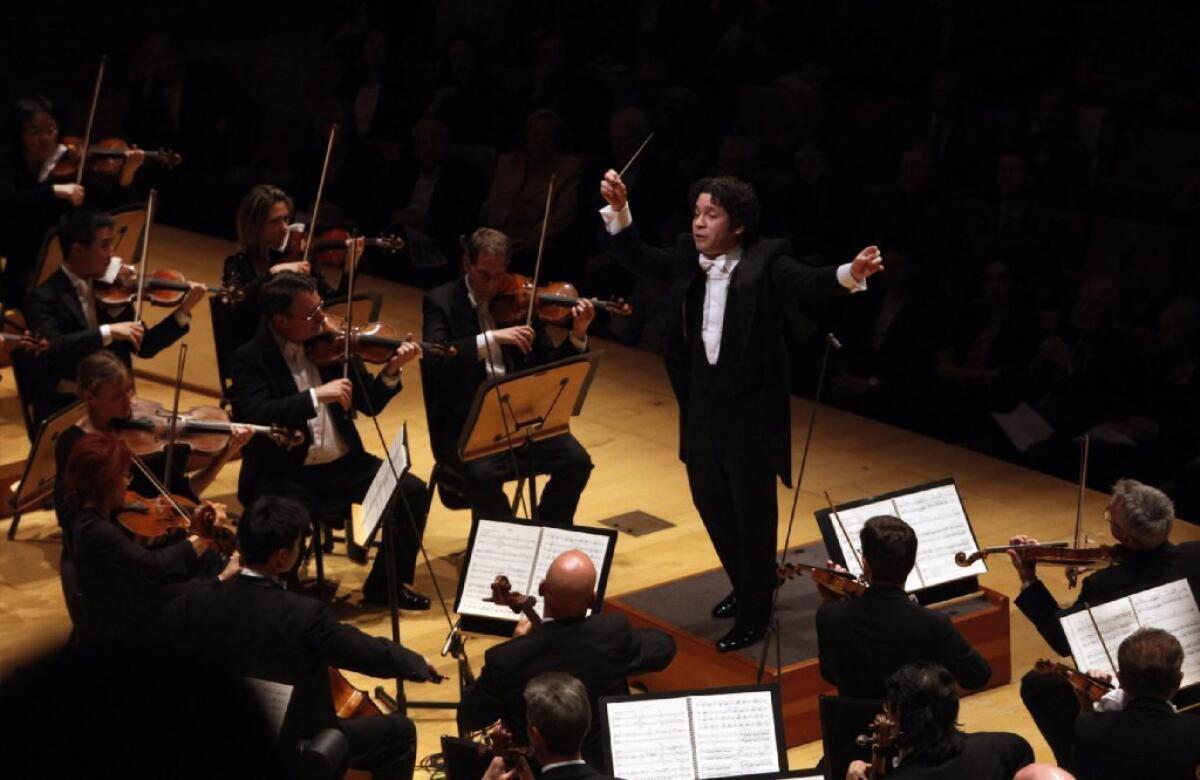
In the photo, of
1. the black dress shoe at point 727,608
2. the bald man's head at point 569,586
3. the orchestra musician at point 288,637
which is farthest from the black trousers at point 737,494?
the orchestra musician at point 288,637

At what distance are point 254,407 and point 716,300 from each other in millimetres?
1689

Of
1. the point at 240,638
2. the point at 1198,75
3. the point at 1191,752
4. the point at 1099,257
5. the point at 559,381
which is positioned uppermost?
the point at 1198,75

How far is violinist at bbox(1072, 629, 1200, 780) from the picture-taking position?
3619mm

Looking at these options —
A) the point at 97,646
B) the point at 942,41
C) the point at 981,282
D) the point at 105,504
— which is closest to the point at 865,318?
the point at 981,282

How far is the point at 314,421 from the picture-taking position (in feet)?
18.3

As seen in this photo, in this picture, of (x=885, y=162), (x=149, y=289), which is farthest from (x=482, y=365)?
(x=885, y=162)

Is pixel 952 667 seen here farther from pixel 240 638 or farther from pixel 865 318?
pixel 865 318

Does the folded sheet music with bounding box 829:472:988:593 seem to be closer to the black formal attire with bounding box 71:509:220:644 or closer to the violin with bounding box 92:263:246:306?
the black formal attire with bounding box 71:509:220:644

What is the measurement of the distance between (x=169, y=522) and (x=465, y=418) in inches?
50.5

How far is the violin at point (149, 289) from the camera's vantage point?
6.25 meters

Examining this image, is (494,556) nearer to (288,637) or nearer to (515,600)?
(515,600)

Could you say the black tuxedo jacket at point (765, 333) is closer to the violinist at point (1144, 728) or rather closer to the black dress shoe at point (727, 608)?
the black dress shoe at point (727, 608)

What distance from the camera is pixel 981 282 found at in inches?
290

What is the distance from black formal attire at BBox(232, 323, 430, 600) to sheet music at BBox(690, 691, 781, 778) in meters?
1.74
